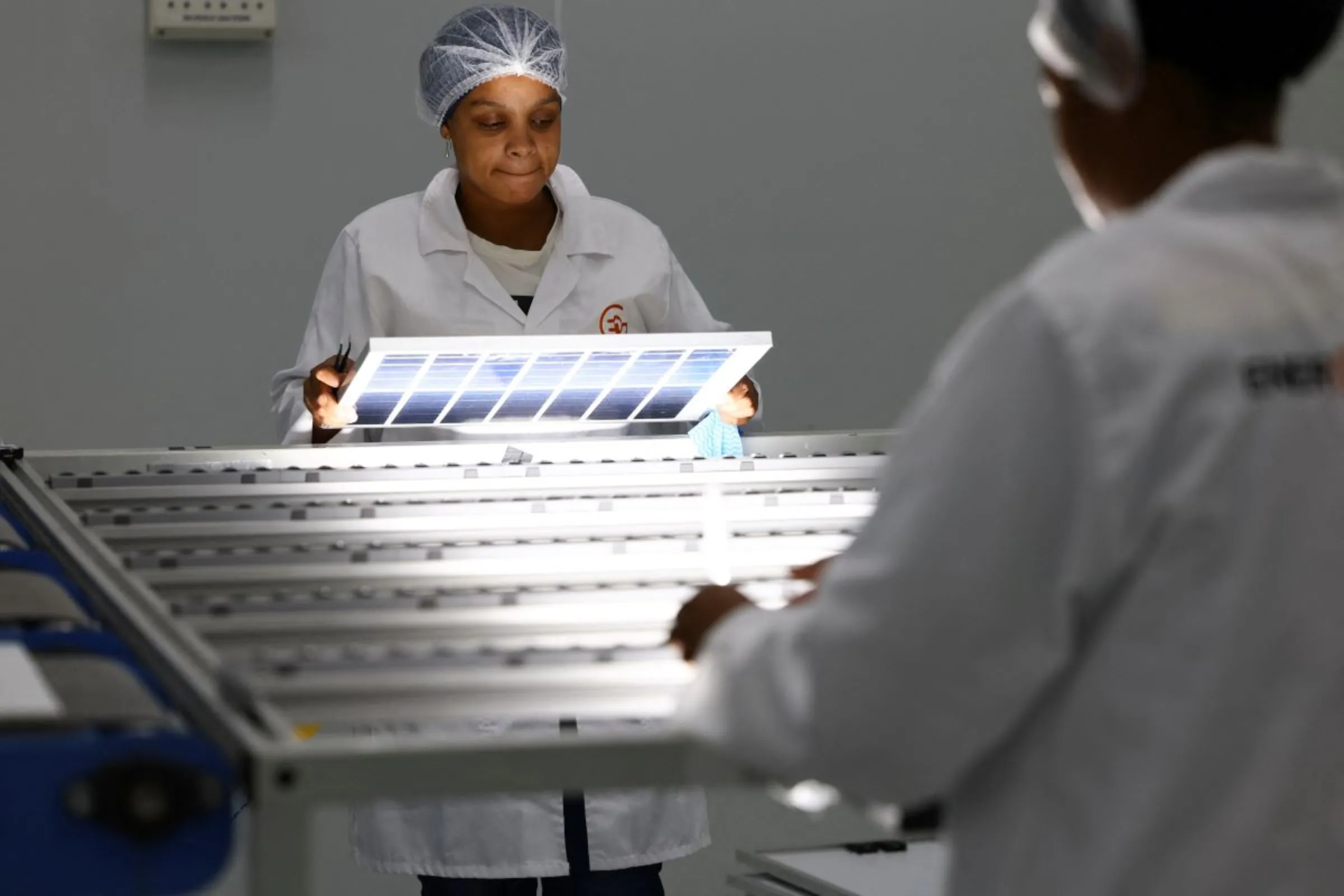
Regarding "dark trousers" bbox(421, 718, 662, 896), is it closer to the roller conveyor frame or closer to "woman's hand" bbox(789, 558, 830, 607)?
the roller conveyor frame

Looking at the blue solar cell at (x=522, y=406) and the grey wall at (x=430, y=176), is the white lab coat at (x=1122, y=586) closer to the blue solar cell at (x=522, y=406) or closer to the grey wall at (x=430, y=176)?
the blue solar cell at (x=522, y=406)

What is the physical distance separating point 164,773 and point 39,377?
309 centimetres

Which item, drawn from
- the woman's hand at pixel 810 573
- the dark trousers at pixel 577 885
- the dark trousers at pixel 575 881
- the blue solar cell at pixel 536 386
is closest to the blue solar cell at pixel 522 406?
the blue solar cell at pixel 536 386

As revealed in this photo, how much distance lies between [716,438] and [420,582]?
0.92 m

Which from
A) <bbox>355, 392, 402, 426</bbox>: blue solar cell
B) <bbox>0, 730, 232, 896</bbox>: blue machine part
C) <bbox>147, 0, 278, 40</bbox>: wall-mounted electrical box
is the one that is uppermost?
<bbox>147, 0, 278, 40</bbox>: wall-mounted electrical box

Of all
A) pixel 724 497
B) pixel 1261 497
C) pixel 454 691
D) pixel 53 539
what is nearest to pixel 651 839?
pixel 724 497

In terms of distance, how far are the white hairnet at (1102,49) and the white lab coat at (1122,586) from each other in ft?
0.22

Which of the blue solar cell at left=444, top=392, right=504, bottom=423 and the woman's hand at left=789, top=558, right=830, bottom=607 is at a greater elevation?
the blue solar cell at left=444, top=392, right=504, bottom=423

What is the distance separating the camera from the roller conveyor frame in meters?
1.25

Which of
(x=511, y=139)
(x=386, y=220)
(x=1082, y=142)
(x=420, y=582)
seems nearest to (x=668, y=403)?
(x=511, y=139)

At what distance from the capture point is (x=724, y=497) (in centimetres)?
200

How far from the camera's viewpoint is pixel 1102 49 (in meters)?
1.15

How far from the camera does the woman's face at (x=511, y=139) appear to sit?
282 cm

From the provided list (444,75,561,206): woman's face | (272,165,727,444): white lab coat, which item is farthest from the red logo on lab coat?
(444,75,561,206): woman's face
